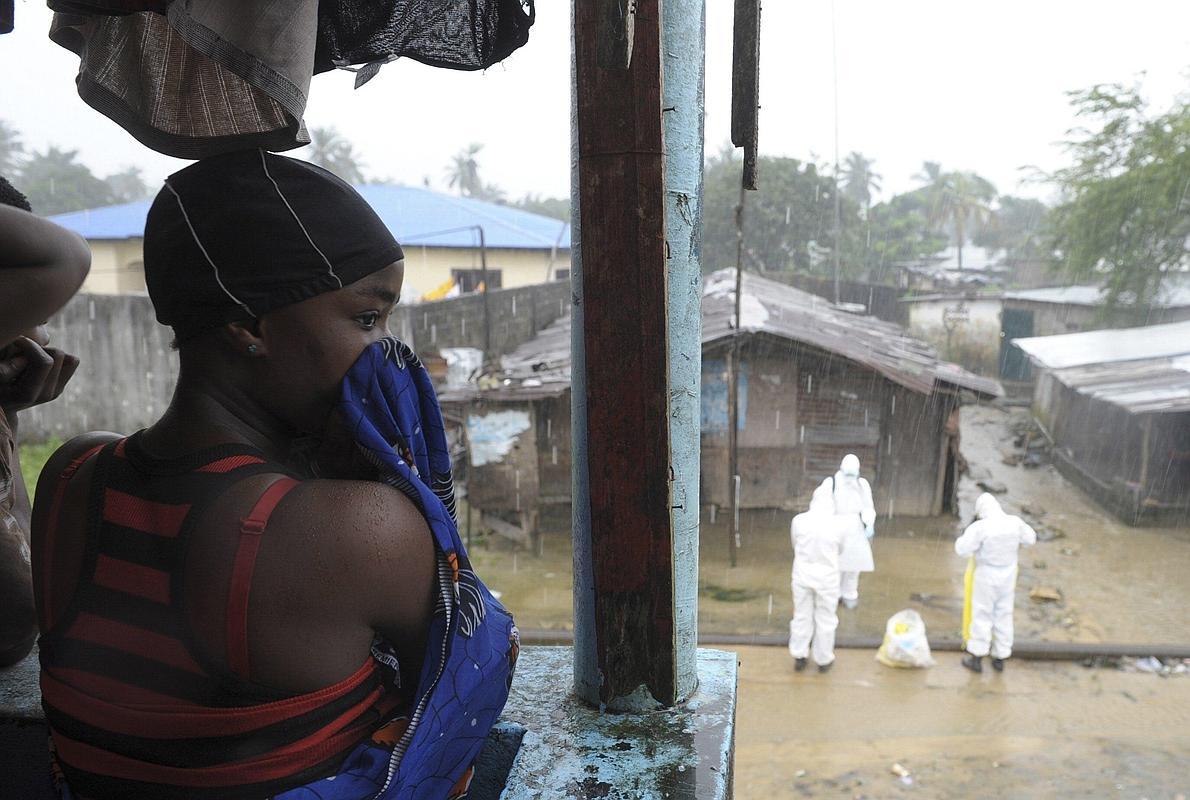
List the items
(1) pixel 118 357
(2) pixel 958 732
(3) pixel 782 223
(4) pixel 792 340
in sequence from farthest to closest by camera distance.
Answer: (3) pixel 782 223 < (1) pixel 118 357 < (4) pixel 792 340 < (2) pixel 958 732

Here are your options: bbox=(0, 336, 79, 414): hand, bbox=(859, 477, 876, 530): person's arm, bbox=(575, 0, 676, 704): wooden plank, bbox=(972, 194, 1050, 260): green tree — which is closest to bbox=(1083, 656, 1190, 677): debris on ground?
bbox=(859, 477, 876, 530): person's arm

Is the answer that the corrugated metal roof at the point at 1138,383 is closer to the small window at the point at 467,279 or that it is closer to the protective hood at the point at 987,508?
the protective hood at the point at 987,508

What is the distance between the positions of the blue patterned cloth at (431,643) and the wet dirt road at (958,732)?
235 inches

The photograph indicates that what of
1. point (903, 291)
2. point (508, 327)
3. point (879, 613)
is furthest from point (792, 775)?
point (903, 291)

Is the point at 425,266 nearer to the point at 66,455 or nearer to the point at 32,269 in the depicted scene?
the point at 32,269

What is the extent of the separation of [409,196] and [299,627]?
1186 inches

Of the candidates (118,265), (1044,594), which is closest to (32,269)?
(1044,594)

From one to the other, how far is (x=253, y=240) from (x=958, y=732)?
816cm

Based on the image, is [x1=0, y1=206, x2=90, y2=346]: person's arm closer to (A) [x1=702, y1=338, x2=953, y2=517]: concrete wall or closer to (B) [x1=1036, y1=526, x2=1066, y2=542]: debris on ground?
(A) [x1=702, y1=338, x2=953, y2=517]: concrete wall

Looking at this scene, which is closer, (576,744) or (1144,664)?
(576,744)

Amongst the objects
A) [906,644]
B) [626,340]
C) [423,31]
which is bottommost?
[906,644]

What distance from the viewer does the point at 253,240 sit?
47.4 inches

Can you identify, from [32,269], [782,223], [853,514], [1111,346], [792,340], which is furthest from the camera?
[782,223]

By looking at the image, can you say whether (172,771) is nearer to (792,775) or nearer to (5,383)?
(5,383)
